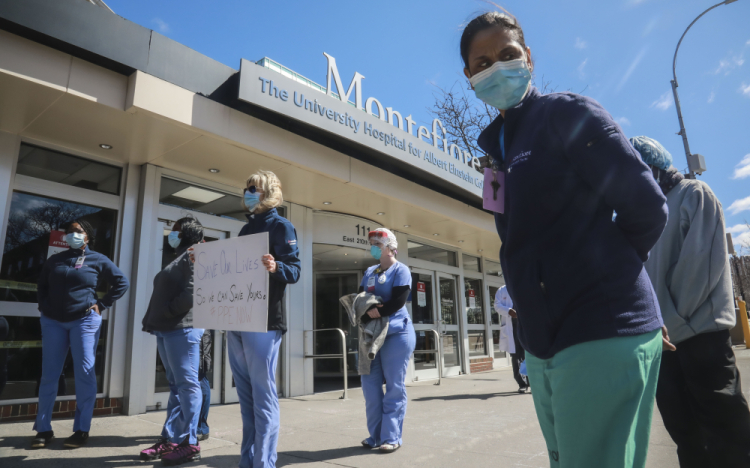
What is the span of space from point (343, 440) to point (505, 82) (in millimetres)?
3438

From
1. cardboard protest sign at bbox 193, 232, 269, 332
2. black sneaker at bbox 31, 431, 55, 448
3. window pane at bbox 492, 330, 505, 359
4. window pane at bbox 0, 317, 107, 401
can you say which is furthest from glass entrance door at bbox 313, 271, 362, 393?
cardboard protest sign at bbox 193, 232, 269, 332

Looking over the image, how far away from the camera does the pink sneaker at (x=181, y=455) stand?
3162 millimetres

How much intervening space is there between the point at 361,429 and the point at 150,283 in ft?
10.6

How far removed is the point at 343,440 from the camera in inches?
156

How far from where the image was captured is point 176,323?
3408 millimetres

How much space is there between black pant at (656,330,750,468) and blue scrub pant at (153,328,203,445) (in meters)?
2.87

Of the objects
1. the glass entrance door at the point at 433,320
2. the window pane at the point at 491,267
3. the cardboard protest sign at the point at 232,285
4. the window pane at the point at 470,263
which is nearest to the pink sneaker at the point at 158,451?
the cardboard protest sign at the point at 232,285

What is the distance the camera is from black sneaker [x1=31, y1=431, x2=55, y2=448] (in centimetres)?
368

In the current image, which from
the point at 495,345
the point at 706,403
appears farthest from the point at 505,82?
the point at 495,345

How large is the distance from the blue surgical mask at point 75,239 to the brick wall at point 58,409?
199cm

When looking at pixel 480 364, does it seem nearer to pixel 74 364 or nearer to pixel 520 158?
pixel 74 364

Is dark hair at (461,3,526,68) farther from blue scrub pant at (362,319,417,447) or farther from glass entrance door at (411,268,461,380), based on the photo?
glass entrance door at (411,268,461,380)

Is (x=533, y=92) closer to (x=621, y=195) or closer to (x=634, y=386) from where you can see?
(x=621, y=195)

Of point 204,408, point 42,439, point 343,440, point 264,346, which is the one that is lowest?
point 343,440
